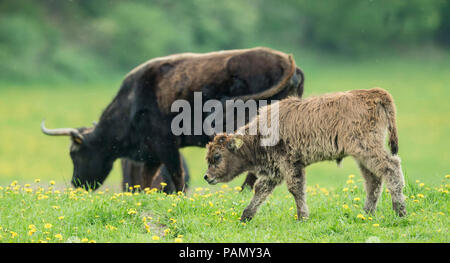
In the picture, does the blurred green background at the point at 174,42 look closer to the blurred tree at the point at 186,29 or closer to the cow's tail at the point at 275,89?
the blurred tree at the point at 186,29

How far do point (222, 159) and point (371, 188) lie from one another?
179cm

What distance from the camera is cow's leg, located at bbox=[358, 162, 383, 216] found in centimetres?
748

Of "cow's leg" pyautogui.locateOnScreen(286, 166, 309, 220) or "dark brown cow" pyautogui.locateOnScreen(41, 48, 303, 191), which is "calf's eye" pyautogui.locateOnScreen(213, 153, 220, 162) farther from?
→ "dark brown cow" pyautogui.locateOnScreen(41, 48, 303, 191)

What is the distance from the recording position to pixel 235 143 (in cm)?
780

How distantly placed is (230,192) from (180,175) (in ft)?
5.15

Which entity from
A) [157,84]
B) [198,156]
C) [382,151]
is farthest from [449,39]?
[382,151]

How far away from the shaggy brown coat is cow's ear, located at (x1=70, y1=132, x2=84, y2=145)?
162 inches

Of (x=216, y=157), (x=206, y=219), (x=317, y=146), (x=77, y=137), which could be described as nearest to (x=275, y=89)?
(x=216, y=157)

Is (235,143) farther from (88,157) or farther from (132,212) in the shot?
(88,157)

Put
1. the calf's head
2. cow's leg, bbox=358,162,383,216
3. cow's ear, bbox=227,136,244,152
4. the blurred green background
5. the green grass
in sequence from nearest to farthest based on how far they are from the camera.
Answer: the green grass < cow's leg, bbox=358,162,383,216 < cow's ear, bbox=227,136,244,152 < the calf's head < the blurred green background

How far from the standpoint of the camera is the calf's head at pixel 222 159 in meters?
7.90

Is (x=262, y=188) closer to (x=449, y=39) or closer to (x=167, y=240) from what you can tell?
(x=167, y=240)

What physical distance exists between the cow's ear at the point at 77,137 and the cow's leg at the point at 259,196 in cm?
473

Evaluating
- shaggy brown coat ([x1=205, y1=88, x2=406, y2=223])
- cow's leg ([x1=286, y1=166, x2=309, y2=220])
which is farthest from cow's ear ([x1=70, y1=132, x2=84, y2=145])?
cow's leg ([x1=286, y1=166, x2=309, y2=220])
